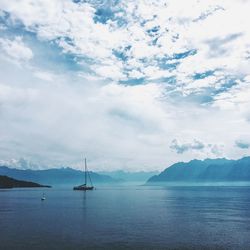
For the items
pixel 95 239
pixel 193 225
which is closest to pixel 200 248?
pixel 95 239

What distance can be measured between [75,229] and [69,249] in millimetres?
17747

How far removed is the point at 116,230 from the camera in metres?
66.1

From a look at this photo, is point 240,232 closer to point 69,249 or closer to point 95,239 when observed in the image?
point 95,239

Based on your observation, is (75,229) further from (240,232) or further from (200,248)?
(240,232)

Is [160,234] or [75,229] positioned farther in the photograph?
[75,229]

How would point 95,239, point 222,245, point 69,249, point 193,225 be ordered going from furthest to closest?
point 193,225 → point 95,239 → point 222,245 → point 69,249

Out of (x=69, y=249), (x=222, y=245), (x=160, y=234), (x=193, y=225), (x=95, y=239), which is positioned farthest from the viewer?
(x=193, y=225)

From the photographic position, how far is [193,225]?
73312 mm

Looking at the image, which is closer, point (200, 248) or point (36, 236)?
point (200, 248)

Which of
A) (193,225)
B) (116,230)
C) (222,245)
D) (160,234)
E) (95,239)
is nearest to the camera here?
(222,245)

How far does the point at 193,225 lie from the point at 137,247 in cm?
2600

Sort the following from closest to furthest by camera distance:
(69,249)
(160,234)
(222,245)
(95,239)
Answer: (69,249)
(222,245)
(95,239)
(160,234)

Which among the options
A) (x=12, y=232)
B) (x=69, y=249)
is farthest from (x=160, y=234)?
(x=12, y=232)

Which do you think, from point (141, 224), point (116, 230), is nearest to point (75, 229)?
point (116, 230)
